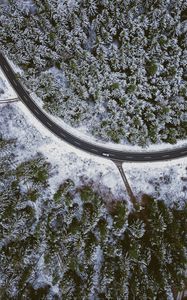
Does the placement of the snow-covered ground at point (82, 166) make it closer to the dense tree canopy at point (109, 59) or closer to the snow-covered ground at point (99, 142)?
the snow-covered ground at point (99, 142)

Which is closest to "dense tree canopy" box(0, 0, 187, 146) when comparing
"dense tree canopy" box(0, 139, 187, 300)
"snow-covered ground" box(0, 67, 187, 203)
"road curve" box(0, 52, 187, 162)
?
"road curve" box(0, 52, 187, 162)

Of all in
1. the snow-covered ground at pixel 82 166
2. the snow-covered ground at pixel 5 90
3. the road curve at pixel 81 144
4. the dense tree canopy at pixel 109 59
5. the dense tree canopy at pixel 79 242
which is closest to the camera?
the dense tree canopy at pixel 79 242

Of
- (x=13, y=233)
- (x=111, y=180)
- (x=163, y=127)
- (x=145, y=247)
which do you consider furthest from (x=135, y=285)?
(x=163, y=127)

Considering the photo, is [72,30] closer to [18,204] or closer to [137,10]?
[137,10]

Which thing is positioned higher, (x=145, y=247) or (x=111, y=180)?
(x=111, y=180)

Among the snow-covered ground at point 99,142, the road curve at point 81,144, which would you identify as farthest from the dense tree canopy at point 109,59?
the road curve at point 81,144

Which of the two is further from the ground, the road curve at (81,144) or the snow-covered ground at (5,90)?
the snow-covered ground at (5,90)
